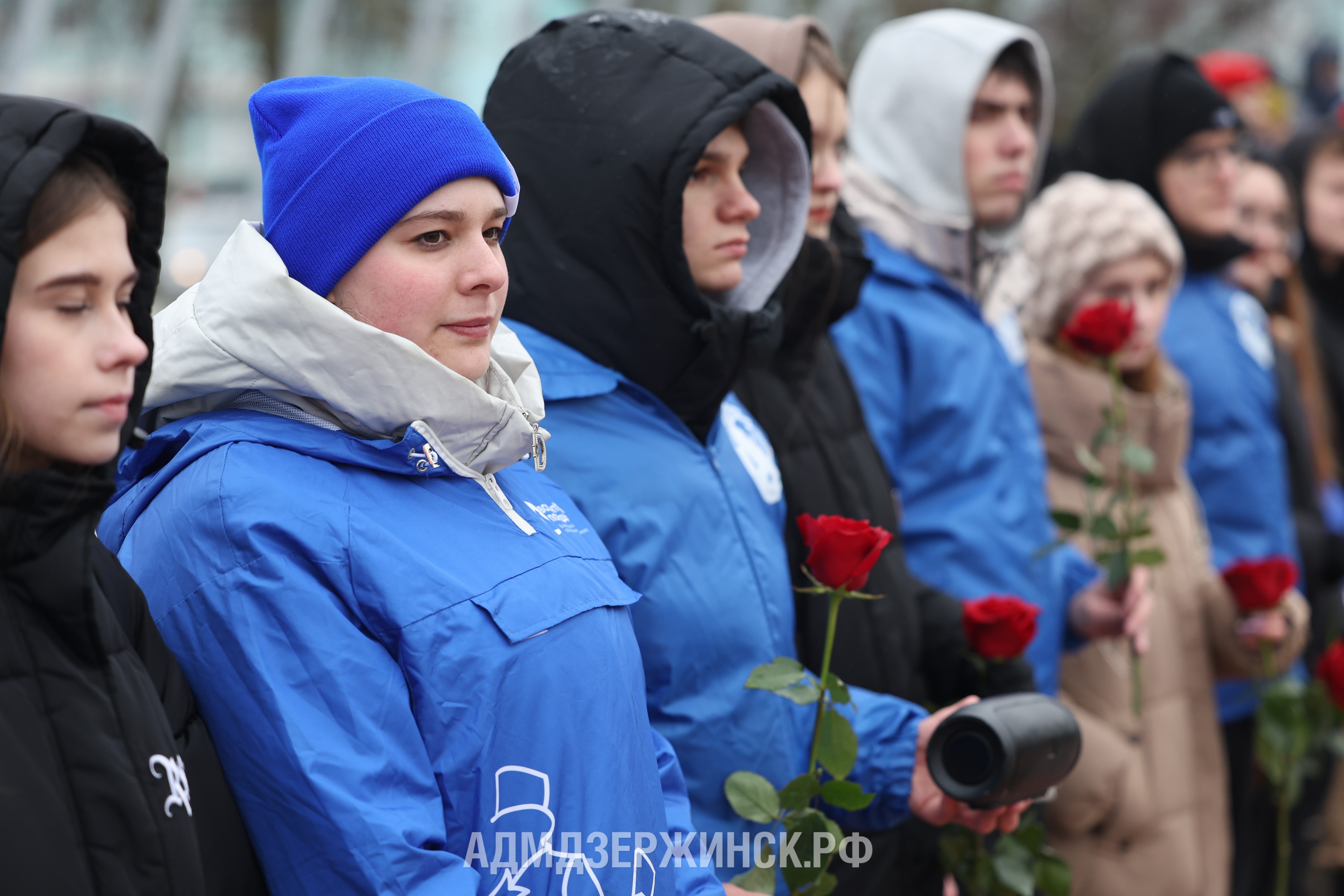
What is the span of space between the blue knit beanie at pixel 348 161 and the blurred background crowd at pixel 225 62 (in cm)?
212

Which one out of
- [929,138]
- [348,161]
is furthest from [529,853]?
[929,138]

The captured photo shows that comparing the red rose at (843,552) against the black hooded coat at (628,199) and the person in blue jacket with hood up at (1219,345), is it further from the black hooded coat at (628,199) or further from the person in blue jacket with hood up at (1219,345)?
the person in blue jacket with hood up at (1219,345)

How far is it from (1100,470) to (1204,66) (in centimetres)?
416

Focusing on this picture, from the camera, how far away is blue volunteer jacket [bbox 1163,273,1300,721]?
4.30 meters

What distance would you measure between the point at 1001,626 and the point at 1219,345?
7.42 ft

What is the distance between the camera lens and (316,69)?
266 inches

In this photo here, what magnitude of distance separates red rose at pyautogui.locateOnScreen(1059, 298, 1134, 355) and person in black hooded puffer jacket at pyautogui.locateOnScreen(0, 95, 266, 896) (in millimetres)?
2522

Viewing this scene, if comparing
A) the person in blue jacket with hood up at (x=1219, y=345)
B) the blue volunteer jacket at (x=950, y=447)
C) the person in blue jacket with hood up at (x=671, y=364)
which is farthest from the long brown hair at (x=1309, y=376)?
the person in blue jacket with hood up at (x=671, y=364)

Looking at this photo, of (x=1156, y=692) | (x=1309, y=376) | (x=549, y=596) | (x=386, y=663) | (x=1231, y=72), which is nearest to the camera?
(x=386, y=663)

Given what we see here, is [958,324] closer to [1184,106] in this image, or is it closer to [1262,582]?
[1262,582]

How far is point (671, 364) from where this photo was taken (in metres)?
2.22

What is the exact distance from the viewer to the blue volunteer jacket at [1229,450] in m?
4.30

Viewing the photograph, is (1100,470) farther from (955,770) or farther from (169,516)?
(169,516)

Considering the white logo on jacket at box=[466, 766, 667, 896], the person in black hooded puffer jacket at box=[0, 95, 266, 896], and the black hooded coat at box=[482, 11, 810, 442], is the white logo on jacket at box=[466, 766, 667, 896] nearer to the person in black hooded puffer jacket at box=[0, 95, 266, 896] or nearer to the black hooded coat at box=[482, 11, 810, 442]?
the person in black hooded puffer jacket at box=[0, 95, 266, 896]
